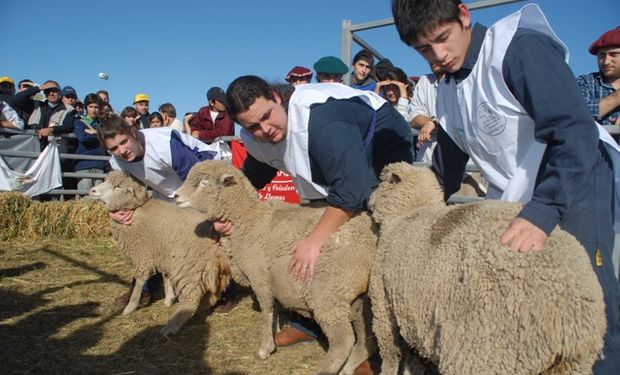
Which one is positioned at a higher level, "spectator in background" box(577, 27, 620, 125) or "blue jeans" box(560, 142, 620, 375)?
"spectator in background" box(577, 27, 620, 125)

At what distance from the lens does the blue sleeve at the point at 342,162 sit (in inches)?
90.4

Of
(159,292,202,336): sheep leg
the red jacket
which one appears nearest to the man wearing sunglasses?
the red jacket

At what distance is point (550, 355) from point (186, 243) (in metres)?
2.98

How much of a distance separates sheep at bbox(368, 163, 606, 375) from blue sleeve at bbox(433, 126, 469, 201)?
0.41m

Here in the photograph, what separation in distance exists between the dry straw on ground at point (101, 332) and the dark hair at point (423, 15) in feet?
7.09

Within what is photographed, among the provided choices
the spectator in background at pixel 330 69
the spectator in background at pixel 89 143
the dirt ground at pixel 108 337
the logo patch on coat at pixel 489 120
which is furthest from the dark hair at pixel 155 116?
the logo patch on coat at pixel 489 120

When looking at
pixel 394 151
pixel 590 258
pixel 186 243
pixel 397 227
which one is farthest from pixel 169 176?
pixel 590 258

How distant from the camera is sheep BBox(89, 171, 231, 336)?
3709 mm

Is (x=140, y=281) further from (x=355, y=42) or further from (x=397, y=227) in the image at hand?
(x=355, y=42)

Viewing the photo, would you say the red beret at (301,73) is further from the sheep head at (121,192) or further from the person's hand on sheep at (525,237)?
the person's hand on sheep at (525,237)

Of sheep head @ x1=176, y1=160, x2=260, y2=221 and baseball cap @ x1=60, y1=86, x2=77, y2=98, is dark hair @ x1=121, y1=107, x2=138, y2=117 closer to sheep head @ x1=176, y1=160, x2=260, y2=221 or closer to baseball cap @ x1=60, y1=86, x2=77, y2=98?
baseball cap @ x1=60, y1=86, x2=77, y2=98

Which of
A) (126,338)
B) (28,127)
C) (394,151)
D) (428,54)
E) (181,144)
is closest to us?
(428,54)

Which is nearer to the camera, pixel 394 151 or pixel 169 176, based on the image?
pixel 394 151

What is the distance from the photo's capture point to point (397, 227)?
2.09 metres
